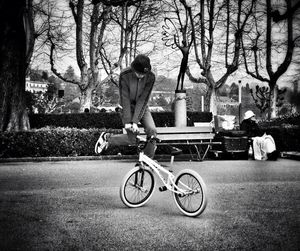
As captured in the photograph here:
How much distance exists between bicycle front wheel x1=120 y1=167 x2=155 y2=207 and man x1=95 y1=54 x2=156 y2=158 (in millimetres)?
289

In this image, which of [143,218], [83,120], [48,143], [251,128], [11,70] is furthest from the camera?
[83,120]

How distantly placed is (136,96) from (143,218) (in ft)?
5.77

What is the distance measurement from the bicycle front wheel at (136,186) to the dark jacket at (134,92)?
75 centimetres

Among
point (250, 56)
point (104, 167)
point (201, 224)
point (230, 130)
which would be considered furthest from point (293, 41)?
point (201, 224)

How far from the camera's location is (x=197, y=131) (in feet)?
49.1

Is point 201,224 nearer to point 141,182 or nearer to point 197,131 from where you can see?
point 141,182

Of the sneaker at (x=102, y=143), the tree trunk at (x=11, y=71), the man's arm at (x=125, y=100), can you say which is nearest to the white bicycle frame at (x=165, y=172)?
the man's arm at (x=125, y=100)

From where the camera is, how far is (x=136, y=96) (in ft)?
19.9

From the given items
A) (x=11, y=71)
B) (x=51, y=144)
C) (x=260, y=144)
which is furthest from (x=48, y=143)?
(x=260, y=144)

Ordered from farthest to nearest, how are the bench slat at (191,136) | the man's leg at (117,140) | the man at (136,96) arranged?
the bench slat at (191,136), the man's leg at (117,140), the man at (136,96)

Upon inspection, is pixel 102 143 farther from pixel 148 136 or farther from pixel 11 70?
pixel 11 70

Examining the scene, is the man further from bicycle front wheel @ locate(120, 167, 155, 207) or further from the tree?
the tree

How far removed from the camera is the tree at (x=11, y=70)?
1641 cm

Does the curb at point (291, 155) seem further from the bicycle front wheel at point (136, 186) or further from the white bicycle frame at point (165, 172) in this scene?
the white bicycle frame at point (165, 172)
